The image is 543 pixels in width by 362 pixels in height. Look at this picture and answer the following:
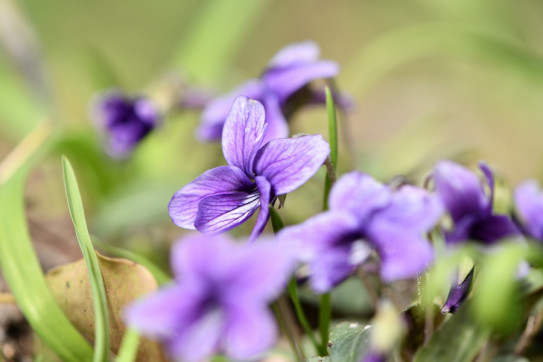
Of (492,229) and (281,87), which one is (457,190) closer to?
(492,229)

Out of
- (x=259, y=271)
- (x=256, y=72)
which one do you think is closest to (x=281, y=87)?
(x=259, y=271)

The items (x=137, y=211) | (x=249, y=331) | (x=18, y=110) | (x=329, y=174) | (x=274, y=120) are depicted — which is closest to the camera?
(x=249, y=331)

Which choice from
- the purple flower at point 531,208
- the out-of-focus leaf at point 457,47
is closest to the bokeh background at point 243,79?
the out-of-focus leaf at point 457,47

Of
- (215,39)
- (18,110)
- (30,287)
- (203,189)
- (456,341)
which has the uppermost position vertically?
(215,39)

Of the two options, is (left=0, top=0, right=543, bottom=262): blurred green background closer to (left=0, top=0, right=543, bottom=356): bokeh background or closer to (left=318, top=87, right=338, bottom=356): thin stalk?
(left=0, top=0, right=543, bottom=356): bokeh background

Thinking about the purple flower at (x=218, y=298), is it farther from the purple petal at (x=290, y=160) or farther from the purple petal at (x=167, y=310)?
the purple petal at (x=290, y=160)

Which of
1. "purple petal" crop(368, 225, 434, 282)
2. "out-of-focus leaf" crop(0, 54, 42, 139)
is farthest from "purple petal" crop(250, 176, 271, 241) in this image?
"out-of-focus leaf" crop(0, 54, 42, 139)
